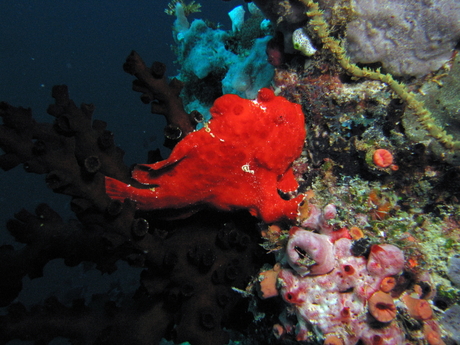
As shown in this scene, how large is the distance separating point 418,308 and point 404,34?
9.57ft

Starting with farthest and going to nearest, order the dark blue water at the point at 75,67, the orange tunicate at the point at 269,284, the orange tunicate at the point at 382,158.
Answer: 1. the dark blue water at the point at 75,67
2. the orange tunicate at the point at 382,158
3. the orange tunicate at the point at 269,284

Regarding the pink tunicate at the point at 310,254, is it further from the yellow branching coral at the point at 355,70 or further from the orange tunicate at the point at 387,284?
the yellow branching coral at the point at 355,70

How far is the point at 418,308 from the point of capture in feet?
6.93

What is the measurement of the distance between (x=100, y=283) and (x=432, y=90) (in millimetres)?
24197

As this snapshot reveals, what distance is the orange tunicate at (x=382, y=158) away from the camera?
2.56 metres

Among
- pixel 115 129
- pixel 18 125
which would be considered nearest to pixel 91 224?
pixel 18 125

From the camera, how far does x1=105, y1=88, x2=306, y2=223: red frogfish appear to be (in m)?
2.49

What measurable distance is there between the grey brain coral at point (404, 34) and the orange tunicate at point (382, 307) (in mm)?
2566

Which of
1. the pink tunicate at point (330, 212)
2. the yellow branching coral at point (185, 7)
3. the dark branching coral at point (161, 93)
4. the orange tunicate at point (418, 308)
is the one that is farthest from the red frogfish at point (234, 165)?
the yellow branching coral at point (185, 7)

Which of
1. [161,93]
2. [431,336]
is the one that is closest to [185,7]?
[161,93]

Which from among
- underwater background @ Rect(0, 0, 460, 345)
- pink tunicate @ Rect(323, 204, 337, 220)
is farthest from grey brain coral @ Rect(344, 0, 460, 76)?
pink tunicate @ Rect(323, 204, 337, 220)

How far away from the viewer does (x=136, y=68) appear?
286cm

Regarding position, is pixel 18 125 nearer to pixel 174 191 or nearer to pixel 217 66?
pixel 174 191

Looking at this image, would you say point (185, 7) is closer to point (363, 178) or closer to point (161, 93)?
point (161, 93)
